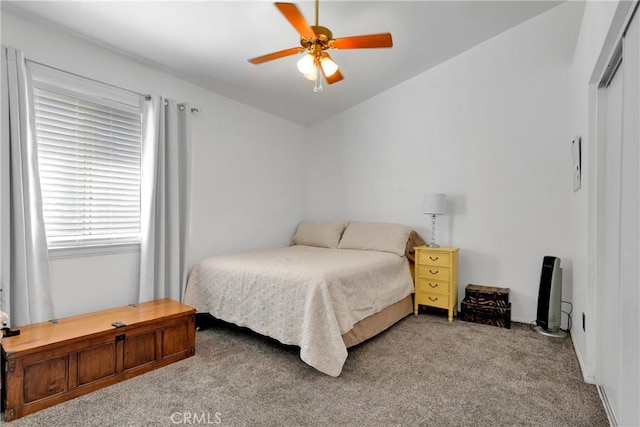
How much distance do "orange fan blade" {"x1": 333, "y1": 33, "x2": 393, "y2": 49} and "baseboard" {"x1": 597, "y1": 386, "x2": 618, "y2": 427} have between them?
2.37 meters

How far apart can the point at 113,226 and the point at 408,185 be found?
122 inches

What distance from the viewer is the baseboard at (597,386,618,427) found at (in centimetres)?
169

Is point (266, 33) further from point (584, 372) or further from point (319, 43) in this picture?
point (584, 372)

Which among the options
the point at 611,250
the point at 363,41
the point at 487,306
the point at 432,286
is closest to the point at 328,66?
the point at 363,41

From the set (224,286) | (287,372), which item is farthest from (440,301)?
(224,286)

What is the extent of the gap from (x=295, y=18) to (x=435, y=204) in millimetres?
2348

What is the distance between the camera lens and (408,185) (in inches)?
161

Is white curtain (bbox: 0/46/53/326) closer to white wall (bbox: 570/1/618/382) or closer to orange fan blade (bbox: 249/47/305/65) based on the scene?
orange fan blade (bbox: 249/47/305/65)

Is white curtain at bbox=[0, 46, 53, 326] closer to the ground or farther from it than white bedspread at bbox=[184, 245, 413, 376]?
farther from it

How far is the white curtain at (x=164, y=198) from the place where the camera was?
2.88 meters

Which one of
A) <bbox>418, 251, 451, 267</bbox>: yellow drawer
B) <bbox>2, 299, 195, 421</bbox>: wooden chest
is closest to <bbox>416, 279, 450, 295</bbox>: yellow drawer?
<bbox>418, 251, 451, 267</bbox>: yellow drawer

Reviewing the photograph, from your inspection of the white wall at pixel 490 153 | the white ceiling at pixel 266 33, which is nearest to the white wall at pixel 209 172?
the white ceiling at pixel 266 33

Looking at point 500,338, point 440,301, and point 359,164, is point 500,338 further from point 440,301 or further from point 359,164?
point 359,164

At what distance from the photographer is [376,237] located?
3.81m
